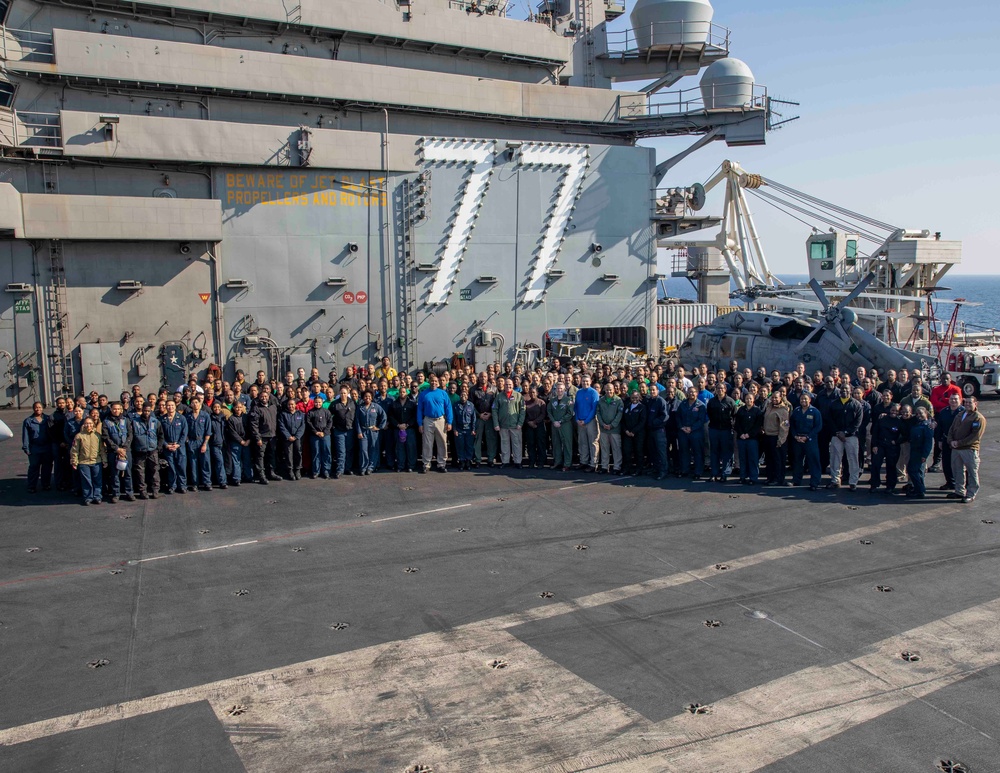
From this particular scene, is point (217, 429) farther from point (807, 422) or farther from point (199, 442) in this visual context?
point (807, 422)

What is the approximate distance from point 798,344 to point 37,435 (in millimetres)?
16010

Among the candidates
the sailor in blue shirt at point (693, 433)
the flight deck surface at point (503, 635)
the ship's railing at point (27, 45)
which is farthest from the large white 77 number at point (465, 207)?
the flight deck surface at point (503, 635)

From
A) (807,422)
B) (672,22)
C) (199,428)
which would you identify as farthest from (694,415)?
(672,22)

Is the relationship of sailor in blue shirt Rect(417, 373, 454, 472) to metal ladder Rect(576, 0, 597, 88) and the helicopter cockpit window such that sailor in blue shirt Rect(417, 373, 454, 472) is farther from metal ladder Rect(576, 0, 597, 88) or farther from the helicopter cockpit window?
metal ladder Rect(576, 0, 597, 88)

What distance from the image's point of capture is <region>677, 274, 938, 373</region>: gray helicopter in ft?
57.8

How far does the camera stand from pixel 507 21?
883 inches

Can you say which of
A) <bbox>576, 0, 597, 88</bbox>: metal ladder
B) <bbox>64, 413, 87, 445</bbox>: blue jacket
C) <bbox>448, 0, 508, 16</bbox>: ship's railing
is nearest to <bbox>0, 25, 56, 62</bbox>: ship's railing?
<bbox>64, 413, 87, 445</bbox>: blue jacket

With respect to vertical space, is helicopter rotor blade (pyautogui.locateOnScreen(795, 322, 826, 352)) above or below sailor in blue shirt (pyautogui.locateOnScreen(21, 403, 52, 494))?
above

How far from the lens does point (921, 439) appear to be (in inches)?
456

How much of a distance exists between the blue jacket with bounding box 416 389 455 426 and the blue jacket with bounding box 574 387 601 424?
7.38ft

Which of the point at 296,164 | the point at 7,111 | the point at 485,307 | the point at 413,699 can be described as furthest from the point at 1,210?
the point at 413,699

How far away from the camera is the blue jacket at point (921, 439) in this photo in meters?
11.6

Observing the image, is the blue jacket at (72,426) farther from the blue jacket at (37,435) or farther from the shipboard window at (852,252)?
the shipboard window at (852,252)

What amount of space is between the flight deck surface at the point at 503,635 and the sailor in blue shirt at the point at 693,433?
1355 mm
